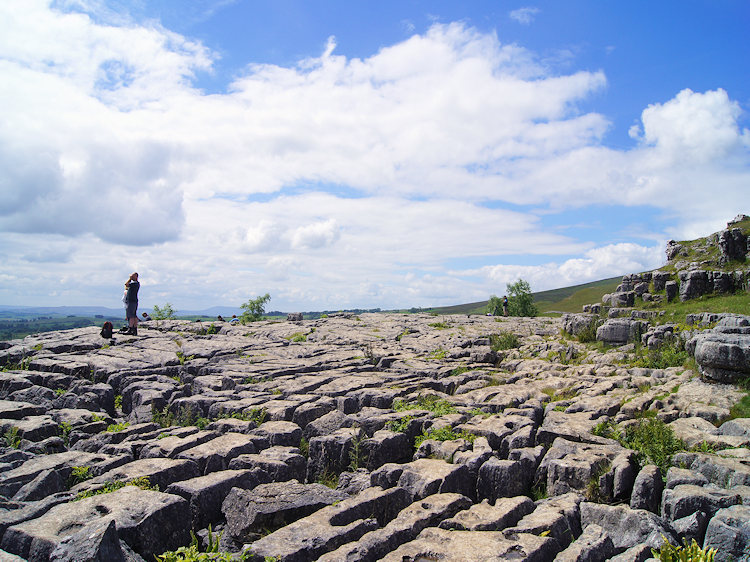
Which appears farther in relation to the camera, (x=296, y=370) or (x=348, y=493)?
(x=296, y=370)

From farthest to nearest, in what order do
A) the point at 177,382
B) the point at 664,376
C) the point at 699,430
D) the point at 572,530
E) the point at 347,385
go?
the point at 177,382, the point at 347,385, the point at 664,376, the point at 699,430, the point at 572,530

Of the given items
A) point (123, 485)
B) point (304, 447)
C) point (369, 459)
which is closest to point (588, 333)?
point (369, 459)

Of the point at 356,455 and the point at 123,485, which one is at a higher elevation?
the point at 123,485

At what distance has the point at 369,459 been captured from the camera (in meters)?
12.4

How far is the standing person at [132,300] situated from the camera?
92.7ft

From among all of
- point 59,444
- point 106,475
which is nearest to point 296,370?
point 59,444

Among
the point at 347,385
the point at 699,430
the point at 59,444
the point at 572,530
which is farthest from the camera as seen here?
the point at 347,385

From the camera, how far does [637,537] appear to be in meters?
7.99

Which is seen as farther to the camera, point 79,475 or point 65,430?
point 65,430

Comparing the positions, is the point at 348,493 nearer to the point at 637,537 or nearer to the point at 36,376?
the point at 637,537

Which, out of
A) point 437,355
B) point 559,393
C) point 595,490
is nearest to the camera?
point 595,490

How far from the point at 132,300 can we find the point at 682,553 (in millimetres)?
29940

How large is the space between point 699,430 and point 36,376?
25079 millimetres

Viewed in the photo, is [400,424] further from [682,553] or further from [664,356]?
[664,356]
